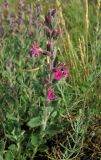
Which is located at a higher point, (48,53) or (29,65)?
(48,53)

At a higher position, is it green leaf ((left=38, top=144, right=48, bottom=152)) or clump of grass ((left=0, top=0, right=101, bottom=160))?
clump of grass ((left=0, top=0, right=101, bottom=160))

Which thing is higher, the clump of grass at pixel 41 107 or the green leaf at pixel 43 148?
the clump of grass at pixel 41 107

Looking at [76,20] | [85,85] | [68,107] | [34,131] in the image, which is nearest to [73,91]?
[85,85]

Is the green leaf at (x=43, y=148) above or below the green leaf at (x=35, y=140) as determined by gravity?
below

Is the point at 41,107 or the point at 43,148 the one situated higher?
the point at 41,107

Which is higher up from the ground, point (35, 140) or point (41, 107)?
point (41, 107)

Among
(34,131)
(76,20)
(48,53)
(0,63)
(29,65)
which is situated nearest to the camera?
(48,53)

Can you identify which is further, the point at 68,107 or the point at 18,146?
the point at 68,107

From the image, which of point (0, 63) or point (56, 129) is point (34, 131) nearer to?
point (56, 129)

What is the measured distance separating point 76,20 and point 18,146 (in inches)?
92.7

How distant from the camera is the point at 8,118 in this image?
2543 millimetres

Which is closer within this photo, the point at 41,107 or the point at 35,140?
the point at 35,140

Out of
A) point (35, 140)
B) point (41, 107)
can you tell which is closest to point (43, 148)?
point (35, 140)

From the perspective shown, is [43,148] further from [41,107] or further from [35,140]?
[41,107]
